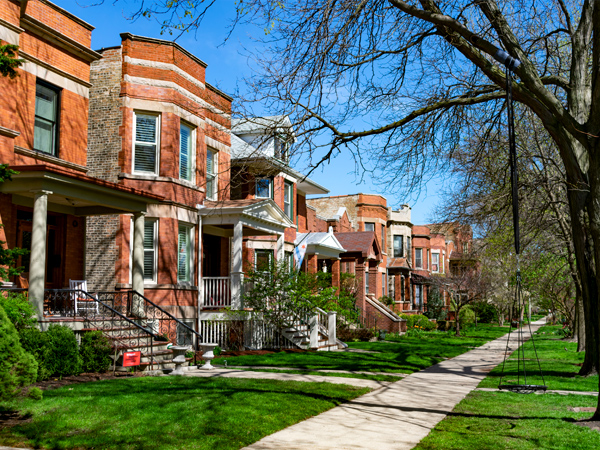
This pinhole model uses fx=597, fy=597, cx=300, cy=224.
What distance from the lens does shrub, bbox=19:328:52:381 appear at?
38.3 ft

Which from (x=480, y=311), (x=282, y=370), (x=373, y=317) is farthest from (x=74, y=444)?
(x=480, y=311)

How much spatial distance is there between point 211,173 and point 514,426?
53.7ft

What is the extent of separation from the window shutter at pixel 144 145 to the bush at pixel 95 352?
24.8ft

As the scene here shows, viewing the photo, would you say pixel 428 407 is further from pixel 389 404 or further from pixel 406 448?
pixel 406 448

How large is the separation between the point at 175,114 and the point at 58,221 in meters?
5.13

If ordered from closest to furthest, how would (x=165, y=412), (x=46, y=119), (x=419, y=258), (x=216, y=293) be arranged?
(x=165, y=412), (x=46, y=119), (x=216, y=293), (x=419, y=258)

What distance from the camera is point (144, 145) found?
19.5 meters

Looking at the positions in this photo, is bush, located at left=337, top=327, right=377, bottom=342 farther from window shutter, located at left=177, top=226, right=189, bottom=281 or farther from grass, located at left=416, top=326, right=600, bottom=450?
grass, located at left=416, top=326, right=600, bottom=450

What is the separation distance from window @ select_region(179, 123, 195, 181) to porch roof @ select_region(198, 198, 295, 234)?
1313 millimetres

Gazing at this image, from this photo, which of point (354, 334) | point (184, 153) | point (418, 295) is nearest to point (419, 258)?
point (418, 295)

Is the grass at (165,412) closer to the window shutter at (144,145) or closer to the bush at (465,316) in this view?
the window shutter at (144,145)

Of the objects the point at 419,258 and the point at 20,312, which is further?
the point at 419,258

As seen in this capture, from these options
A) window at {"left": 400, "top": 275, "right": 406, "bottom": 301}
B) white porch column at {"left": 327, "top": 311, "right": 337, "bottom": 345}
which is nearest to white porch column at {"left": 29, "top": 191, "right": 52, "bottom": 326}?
white porch column at {"left": 327, "top": 311, "right": 337, "bottom": 345}

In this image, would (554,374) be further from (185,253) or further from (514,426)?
(185,253)
